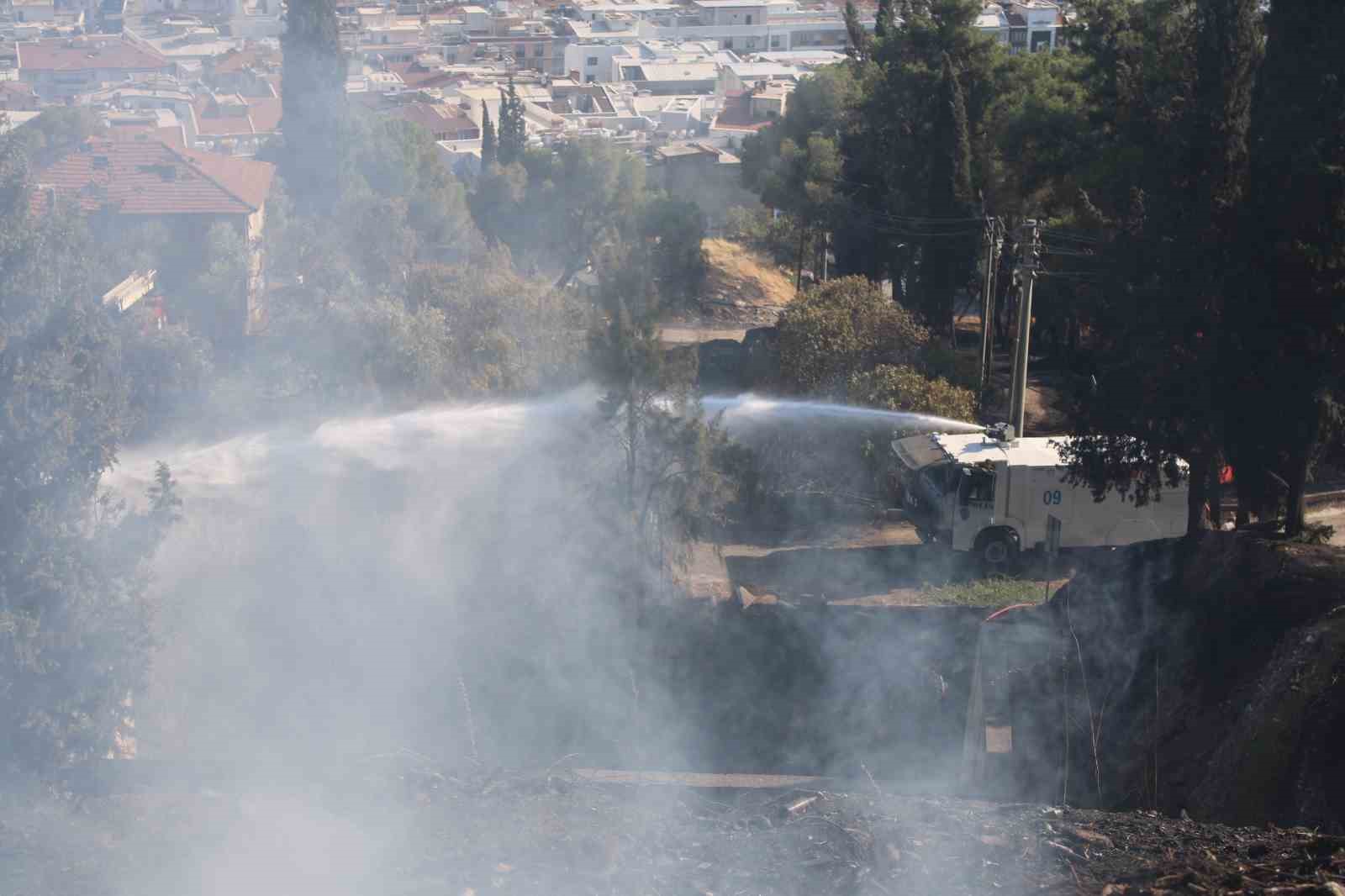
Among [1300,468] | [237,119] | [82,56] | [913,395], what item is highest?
[82,56]

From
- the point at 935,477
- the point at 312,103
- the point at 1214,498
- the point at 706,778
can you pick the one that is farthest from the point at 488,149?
the point at 706,778

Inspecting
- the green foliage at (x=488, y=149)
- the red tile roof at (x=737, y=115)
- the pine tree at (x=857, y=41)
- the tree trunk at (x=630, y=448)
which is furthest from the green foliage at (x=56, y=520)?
the red tile roof at (x=737, y=115)

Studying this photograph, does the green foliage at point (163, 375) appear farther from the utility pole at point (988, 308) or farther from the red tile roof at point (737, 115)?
the red tile roof at point (737, 115)

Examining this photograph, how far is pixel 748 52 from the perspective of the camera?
3524 inches

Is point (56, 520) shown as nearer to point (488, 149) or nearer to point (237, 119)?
point (488, 149)

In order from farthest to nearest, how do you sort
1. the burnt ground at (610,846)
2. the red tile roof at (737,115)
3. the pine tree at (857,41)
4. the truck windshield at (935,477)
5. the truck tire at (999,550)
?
the red tile roof at (737,115), the pine tree at (857,41), the truck windshield at (935,477), the truck tire at (999,550), the burnt ground at (610,846)

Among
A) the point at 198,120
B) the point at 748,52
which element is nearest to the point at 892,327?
the point at 198,120

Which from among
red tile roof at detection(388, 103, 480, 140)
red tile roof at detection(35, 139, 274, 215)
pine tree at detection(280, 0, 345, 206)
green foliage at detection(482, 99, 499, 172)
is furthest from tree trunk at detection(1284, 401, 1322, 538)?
red tile roof at detection(388, 103, 480, 140)

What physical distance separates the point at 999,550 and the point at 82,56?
241 feet

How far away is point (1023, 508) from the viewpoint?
44.7 feet

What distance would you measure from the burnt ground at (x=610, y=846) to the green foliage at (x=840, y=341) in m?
10.8

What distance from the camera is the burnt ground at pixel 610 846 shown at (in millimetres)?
6410

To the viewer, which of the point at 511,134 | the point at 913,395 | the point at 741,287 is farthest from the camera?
the point at 511,134

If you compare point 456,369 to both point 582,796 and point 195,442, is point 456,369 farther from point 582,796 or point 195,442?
point 582,796
